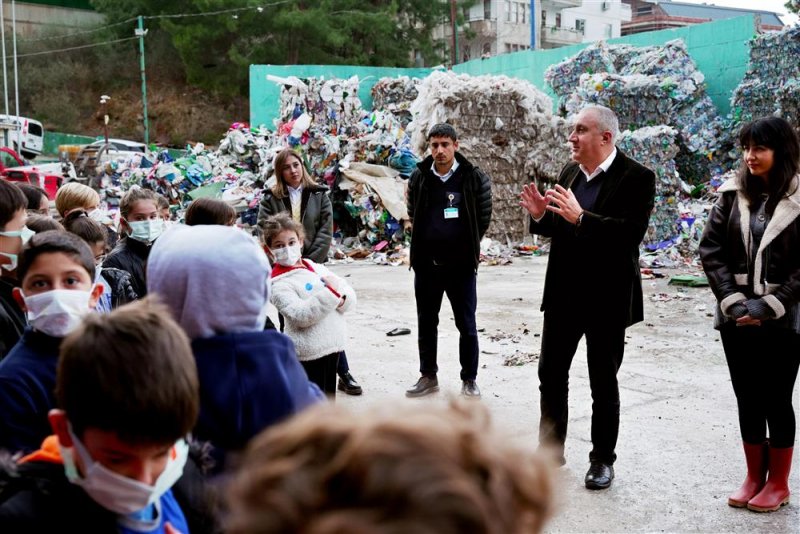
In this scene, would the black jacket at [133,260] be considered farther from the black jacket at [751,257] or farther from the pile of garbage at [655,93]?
the pile of garbage at [655,93]

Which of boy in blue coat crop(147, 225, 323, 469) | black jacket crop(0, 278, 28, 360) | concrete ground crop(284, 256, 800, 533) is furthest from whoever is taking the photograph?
concrete ground crop(284, 256, 800, 533)

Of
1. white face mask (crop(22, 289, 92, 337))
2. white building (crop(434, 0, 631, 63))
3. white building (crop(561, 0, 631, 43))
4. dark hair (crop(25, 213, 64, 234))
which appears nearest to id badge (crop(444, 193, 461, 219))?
dark hair (crop(25, 213, 64, 234))

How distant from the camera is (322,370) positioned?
456 cm

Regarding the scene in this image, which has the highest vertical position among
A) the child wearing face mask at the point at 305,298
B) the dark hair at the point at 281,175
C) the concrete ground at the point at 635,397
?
the dark hair at the point at 281,175

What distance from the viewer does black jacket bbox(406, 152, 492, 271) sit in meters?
5.96

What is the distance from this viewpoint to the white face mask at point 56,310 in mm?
2260

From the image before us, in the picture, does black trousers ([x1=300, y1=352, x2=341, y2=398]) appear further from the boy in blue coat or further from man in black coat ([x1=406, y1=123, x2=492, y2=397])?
the boy in blue coat

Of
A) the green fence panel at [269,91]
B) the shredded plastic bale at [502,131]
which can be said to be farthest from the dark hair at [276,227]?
the green fence panel at [269,91]

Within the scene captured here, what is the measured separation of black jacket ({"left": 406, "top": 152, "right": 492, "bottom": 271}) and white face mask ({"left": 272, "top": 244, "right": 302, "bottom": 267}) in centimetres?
173

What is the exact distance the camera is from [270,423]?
76.5 inches

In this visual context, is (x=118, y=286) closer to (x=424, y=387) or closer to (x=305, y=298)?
(x=305, y=298)

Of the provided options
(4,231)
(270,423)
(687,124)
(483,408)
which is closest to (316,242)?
(4,231)

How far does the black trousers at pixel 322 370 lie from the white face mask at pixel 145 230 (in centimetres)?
111

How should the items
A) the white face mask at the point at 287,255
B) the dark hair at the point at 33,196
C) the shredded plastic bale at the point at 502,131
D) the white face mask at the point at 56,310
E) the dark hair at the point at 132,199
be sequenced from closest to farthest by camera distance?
1. the white face mask at the point at 56,310
2. the white face mask at the point at 287,255
3. the dark hair at the point at 132,199
4. the dark hair at the point at 33,196
5. the shredded plastic bale at the point at 502,131
